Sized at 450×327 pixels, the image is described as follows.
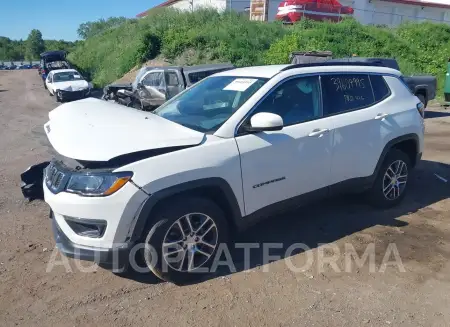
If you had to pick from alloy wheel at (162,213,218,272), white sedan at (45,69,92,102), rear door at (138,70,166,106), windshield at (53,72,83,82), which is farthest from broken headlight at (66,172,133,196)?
windshield at (53,72,83,82)

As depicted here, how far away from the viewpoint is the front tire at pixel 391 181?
4.91 metres

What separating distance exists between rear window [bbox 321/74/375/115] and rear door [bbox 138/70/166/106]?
330 inches

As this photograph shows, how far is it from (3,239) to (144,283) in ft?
6.02

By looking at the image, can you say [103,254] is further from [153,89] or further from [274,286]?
[153,89]

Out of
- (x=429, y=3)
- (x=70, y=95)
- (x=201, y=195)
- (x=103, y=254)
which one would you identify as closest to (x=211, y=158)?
(x=201, y=195)

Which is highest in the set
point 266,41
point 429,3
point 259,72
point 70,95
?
point 429,3

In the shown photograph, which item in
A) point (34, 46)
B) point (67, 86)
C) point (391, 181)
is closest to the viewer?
point (391, 181)

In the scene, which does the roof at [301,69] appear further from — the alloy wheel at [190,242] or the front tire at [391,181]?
the alloy wheel at [190,242]

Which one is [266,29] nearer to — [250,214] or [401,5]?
[401,5]

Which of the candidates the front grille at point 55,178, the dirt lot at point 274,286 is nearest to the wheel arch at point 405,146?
the dirt lot at point 274,286

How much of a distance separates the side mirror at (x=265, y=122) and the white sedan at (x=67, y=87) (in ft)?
58.5

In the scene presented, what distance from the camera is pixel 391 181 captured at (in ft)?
16.5

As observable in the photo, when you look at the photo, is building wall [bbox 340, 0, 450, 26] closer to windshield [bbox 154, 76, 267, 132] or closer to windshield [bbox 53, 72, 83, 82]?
windshield [bbox 53, 72, 83, 82]

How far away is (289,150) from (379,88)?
172 centimetres
